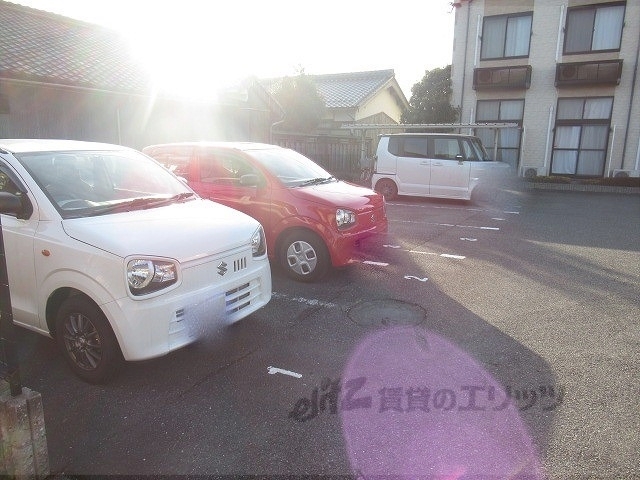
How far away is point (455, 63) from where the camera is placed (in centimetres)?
1820

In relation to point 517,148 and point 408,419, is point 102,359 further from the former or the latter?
point 517,148

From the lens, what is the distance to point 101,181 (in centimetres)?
377

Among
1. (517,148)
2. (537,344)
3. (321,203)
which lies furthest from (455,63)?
(537,344)

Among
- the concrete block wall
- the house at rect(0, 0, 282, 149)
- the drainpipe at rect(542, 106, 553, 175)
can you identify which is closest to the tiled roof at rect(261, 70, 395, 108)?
the house at rect(0, 0, 282, 149)

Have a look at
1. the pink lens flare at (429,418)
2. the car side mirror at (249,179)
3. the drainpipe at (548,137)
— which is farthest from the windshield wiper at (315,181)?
the drainpipe at (548,137)

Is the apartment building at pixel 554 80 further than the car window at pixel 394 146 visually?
Yes

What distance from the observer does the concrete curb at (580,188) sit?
14328mm

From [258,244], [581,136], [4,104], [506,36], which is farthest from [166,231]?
[506,36]

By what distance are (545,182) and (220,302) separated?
49.0ft

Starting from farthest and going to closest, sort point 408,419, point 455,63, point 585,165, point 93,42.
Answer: point 455,63 → point 585,165 → point 93,42 → point 408,419

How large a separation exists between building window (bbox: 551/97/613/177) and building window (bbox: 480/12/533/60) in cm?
256

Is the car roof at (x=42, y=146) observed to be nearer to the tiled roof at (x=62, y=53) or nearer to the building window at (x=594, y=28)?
the tiled roof at (x=62, y=53)

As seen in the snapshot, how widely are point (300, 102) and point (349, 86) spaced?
827 cm

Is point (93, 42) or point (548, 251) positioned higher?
point (93, 42)
